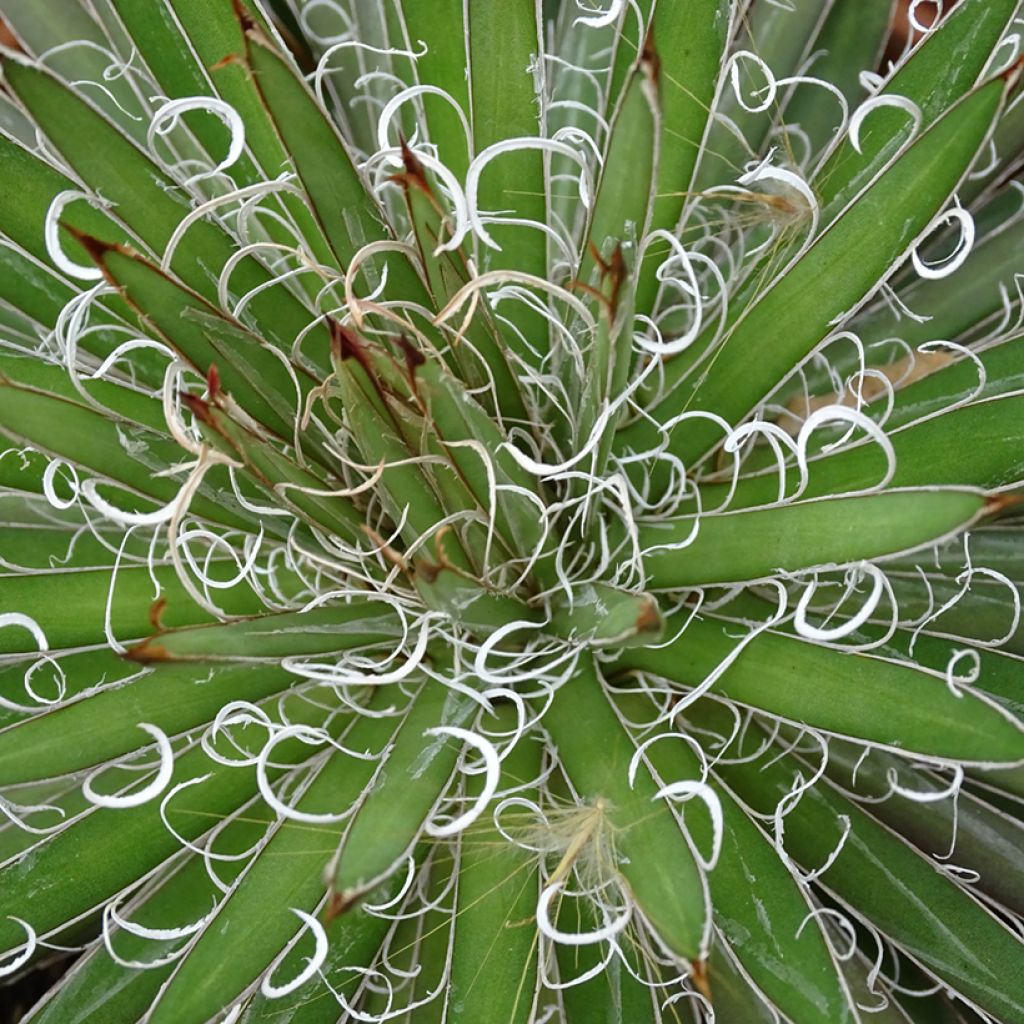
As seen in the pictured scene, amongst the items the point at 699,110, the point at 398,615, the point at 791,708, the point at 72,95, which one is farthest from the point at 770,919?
the point at 72,95

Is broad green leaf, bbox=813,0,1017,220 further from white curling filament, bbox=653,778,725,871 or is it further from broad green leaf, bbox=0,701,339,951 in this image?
broad green leaf, bbox=0,701,339,951

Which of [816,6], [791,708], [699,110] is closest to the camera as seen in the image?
[791,708]

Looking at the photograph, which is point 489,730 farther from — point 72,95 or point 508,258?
point 72,95

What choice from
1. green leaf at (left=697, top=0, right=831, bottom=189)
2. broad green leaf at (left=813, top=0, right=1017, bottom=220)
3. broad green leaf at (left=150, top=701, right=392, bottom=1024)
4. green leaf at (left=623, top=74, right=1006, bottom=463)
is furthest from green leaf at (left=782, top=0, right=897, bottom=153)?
broad green leaf at (left=150, top=701, right=392, bottom=1024)

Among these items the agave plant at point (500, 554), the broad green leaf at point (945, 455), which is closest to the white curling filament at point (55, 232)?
the agave plant at point (500, 554)

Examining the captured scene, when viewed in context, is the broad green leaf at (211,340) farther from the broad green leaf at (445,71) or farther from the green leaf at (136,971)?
the green leaf at (136,971)

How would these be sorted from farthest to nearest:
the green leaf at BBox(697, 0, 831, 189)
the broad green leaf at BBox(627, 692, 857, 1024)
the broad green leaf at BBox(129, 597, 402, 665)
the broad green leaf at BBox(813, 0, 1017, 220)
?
the green leaf at BBox(697, 0, 831, 189)
the broad green leaf at BBox(813, 0, 1017, 220)
the broad green leaf at BBox(627, 692, 857, 1024)
the broad green leaf at BBox(129, 597, 402, 665)

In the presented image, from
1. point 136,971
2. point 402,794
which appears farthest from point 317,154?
point 136,971

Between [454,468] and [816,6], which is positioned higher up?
[816,6]
